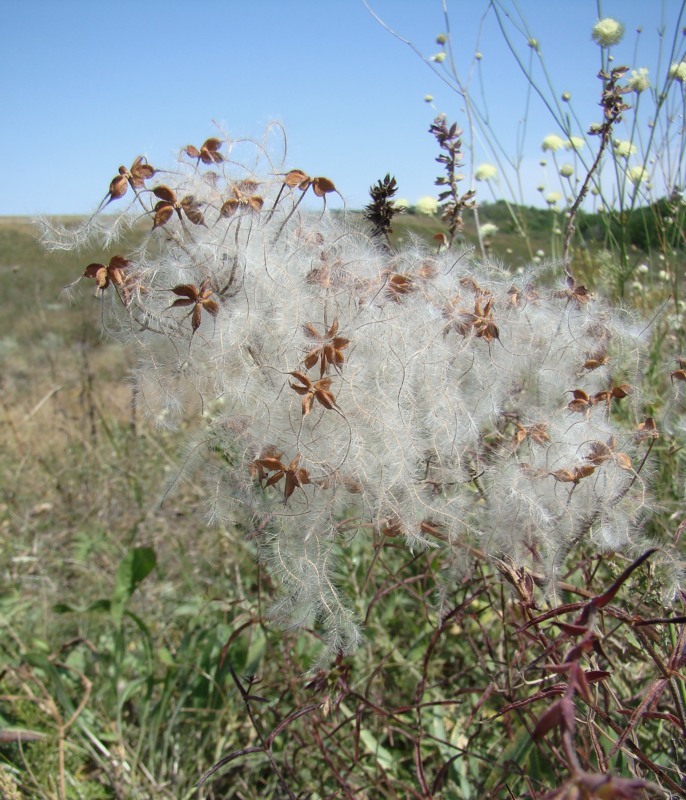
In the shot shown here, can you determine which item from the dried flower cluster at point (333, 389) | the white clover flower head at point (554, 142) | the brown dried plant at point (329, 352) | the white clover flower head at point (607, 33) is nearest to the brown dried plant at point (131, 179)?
the dried flower cluster at point (333, 389)

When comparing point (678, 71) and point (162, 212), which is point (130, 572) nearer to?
point (162, 212)

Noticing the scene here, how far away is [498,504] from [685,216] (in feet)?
7.75

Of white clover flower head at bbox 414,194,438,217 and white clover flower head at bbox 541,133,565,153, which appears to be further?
white clover flower head at bbox 541,133,565,153

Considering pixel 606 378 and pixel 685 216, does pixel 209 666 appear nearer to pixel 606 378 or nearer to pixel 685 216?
pixel 606 378

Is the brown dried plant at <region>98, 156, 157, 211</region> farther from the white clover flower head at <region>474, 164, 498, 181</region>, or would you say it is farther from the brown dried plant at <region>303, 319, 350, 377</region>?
the white clover flower head at <region>474, 164, 498, 181</region>

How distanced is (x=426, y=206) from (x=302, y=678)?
176 centimetres

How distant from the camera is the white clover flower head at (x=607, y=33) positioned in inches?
88.3

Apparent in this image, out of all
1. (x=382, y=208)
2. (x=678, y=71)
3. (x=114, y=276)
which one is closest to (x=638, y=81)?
(x=678, y=71)

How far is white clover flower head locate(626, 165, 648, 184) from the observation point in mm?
2383

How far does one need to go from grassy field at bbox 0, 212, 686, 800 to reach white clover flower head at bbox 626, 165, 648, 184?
2.17ft

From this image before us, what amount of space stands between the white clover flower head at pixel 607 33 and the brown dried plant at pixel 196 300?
1.93 meters

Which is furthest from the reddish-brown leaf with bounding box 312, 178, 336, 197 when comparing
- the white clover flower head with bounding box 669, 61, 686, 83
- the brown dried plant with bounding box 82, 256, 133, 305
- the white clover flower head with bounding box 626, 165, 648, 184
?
the white clover flower head with bounding box 669, 61, 686, 83

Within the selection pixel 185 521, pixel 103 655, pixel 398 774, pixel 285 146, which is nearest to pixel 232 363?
pixel 285 146

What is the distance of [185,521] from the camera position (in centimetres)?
374
